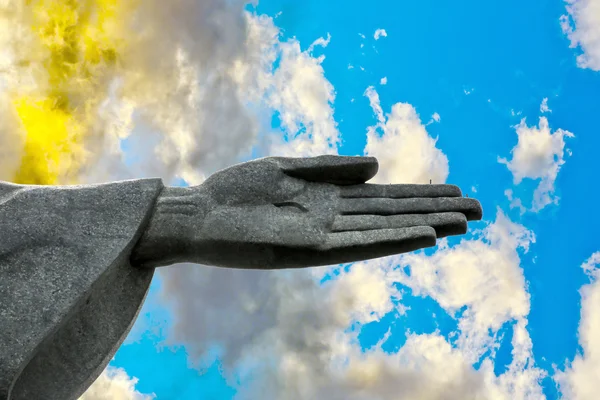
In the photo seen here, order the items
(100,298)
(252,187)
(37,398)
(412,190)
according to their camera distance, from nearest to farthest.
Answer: (37,398), (100,298), (252,187), (412,190)

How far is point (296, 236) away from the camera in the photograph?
827 cm

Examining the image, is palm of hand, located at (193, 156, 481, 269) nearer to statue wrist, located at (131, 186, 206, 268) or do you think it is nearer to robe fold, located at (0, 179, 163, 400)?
statue wrist, located at (131, 186, 206, 268)

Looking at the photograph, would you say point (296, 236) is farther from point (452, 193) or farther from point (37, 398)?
point (37, 398)

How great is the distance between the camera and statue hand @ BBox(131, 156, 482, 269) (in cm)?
826

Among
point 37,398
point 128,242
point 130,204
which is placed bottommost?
point 37,398

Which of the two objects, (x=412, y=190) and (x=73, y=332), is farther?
(x=412, y=190)

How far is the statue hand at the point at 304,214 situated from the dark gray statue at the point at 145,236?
14 mm

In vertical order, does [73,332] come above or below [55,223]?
below

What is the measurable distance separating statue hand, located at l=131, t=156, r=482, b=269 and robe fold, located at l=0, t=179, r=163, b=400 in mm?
606

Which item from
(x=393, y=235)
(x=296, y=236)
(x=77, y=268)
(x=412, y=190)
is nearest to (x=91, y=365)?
(x=77, y=268)

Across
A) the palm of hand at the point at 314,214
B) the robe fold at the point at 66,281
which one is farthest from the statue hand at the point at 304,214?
the robe fold at the point at 66,281

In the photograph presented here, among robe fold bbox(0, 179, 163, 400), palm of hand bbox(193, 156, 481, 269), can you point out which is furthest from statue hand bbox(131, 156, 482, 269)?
robe fold bbox(0, 179, 163, 400)

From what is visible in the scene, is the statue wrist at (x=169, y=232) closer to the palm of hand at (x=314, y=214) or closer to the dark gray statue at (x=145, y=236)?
the dark gray statue at (x=145, y=236)

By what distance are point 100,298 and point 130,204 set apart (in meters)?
1.16
